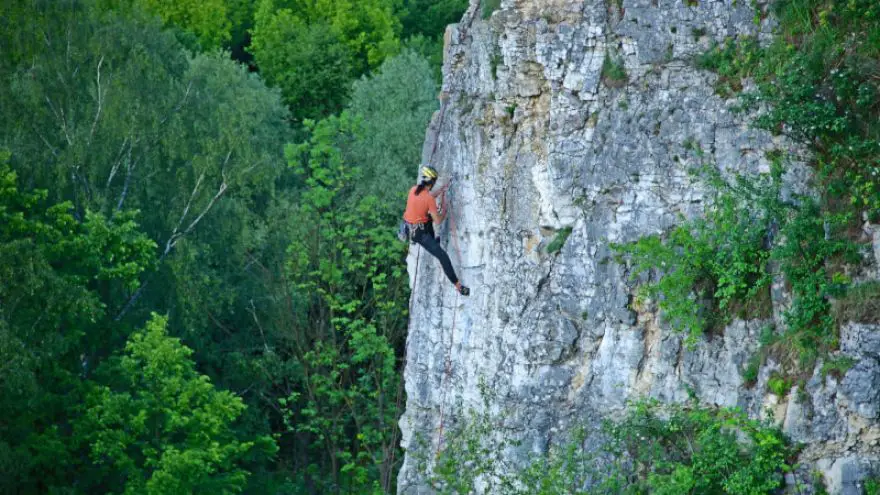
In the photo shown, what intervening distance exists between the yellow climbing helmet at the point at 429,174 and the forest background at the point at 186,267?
29.0 feet

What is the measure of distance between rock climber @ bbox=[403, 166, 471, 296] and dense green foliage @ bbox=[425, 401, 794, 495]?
88.4 inches

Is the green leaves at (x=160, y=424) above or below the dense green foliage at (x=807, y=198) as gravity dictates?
above

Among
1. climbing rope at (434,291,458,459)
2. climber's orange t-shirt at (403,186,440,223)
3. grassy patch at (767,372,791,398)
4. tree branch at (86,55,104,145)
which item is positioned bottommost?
grassy patch at (767,372,791,398)

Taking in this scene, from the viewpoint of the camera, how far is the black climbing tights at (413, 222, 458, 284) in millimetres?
26234

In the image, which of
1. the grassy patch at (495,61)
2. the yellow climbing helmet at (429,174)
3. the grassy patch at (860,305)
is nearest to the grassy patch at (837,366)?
the grassy patch at (860,305)

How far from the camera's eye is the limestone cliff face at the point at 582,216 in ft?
71.2

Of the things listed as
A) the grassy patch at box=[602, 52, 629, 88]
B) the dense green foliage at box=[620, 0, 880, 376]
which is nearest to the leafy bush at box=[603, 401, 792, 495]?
the dense green foliage at box=[620, 0, 880, 376]

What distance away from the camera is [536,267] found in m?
25.1

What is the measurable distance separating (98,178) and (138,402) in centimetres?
630

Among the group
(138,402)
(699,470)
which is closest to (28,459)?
(138,402)

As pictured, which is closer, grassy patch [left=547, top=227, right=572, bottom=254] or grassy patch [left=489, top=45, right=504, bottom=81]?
grassy patch [left=547, top=227, right=572, bottom=254]

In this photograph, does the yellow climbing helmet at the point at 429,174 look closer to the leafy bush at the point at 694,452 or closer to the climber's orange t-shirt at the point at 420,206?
the climber's orange t-shirt at the point at 420,206

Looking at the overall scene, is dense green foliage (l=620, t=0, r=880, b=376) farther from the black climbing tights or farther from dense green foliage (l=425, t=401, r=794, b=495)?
the black climbing tights

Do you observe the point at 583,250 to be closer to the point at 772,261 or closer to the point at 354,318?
the point at 772,261
